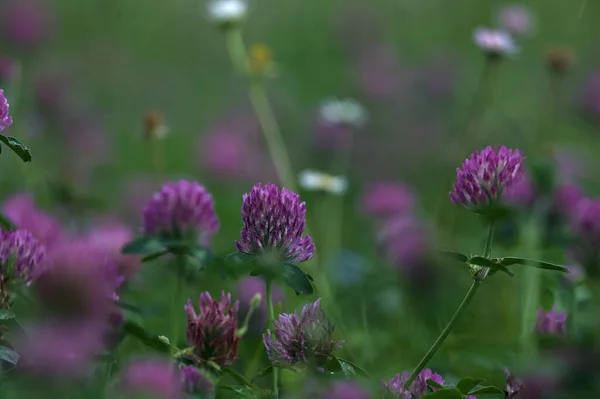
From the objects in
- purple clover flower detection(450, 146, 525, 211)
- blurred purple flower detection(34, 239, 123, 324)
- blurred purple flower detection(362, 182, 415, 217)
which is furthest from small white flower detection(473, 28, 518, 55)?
Answer: blurred purple flower detection(34, 239, 123, 324)

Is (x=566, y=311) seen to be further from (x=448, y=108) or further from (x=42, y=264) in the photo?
(x=448, y=108)

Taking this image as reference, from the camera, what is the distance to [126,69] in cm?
551

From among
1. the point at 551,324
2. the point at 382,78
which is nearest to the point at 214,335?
the point at 551,324

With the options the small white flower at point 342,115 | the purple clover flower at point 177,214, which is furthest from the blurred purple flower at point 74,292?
the small white flower at point 342,115

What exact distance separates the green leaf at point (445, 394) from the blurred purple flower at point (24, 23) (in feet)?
11.8

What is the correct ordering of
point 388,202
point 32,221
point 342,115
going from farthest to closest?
1. point 342,115
2. point 388,202
3. point 32,221

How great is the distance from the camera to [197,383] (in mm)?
1101

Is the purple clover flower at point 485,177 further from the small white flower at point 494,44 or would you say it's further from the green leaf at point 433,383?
the small white flower at point 494,44

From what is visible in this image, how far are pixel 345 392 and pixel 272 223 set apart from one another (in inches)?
13.5

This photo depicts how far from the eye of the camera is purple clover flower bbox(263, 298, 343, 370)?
1.22 meters

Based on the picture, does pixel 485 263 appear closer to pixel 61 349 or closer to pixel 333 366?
pixel 333 366

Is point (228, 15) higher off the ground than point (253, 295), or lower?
higher

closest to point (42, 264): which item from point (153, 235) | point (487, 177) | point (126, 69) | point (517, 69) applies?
point (153, 235)

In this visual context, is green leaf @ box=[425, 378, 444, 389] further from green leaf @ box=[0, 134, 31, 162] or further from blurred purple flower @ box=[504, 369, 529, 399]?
green leaf @ box=[0, 134, 31, 162]
